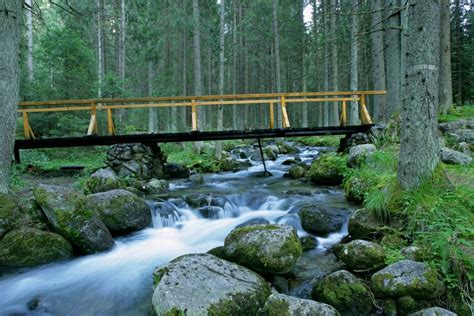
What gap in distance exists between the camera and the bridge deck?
10414mm

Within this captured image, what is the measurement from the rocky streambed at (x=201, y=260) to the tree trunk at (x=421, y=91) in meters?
1.20

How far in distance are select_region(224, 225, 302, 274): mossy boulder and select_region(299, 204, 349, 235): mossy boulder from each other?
1.44 metres

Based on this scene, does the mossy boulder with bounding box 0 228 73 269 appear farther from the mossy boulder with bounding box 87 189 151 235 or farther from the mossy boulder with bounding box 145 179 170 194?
the mossy boulder with bounding box 145 179 170 194

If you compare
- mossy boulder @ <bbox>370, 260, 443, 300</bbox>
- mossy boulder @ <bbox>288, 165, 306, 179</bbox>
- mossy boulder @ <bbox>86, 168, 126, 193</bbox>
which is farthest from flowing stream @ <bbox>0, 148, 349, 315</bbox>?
mossy boulder @ <bbox>370, 260, 443, 300</bbox>

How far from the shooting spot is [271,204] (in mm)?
8211

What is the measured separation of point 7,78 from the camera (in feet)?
19.2

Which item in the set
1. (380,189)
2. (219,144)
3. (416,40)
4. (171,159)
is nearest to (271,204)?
(380,189)

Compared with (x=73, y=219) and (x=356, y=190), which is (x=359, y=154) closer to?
(x=356, y=190)

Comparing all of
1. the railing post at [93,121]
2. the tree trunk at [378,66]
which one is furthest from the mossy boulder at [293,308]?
the tree trunk at [378,66]

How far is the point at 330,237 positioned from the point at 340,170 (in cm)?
409

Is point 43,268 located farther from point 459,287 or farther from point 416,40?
point 416,40

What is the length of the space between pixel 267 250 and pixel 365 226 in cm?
184

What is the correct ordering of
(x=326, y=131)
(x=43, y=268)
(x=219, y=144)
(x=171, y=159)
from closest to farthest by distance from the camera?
(x=43, y=268), (x=326, y=131), (x=219, y=144), (x=171, y=159)

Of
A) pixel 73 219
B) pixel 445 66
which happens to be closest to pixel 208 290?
pixel 73 219
